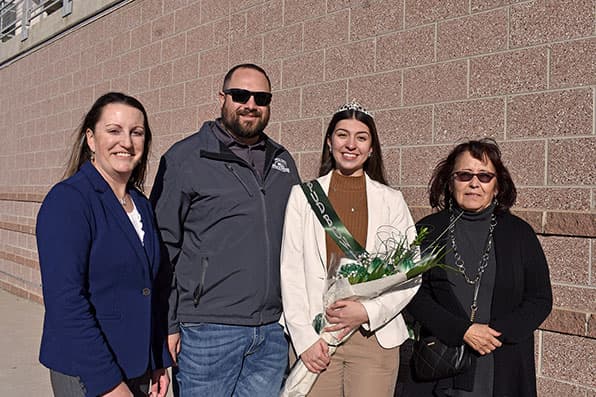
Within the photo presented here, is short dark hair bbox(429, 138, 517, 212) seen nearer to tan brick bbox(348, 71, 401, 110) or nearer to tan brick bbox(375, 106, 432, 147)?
tan brick bbox(375, 106, 432, 147)

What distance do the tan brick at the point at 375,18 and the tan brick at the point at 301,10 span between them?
43cm

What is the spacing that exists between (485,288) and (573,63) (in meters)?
1.47

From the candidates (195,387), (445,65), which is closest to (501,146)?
(445,65)

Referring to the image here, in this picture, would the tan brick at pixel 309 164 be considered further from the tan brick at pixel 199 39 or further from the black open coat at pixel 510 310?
the black open coat at pixel 510 310

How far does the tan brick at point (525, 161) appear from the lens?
3.99 meters

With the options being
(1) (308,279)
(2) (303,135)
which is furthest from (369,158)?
(2) (303,135)

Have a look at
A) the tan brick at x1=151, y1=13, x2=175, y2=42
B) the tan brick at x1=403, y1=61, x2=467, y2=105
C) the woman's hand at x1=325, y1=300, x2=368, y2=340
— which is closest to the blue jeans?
the woman's hand at x1=325, y1=300, x2=368, y2=340

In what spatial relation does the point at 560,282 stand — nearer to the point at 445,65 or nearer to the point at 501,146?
the point at 501,146

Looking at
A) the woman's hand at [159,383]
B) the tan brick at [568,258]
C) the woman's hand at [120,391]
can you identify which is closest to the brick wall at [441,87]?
the tan brick at [568,258]

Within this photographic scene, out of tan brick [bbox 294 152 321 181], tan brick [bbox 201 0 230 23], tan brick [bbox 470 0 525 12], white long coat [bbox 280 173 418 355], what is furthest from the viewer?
tan brick [bbox 201 0 230 23]

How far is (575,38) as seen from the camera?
3.84 meters

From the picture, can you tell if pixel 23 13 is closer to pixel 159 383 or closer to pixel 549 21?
pixel 549 21

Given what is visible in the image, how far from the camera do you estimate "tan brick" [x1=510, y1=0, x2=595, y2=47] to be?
3.81 m

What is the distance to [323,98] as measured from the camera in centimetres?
554
